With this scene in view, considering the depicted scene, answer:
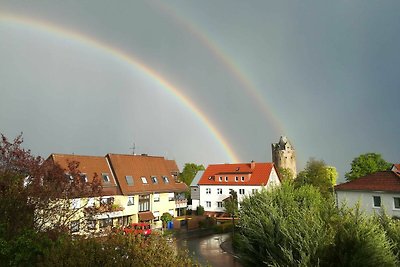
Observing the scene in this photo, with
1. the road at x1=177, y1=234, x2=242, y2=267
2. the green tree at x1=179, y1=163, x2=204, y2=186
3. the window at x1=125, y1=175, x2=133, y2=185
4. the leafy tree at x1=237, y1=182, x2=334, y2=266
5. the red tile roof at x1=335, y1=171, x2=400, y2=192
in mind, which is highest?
the green tree at x1=179, y1=163, x2=204, y2=186

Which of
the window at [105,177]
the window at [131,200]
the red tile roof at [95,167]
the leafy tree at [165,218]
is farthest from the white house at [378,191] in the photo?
the window at [105,177]

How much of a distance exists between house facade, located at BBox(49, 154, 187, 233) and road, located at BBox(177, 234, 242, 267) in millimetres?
9842

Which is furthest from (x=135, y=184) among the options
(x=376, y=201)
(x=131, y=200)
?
(x=376, y=201)

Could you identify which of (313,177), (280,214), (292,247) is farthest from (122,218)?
(313,177)

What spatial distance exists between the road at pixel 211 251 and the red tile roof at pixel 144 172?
11552mm

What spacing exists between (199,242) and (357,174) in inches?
2054

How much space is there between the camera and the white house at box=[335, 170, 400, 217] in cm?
3750

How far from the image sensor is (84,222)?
16000 millimetres

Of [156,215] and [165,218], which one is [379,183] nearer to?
[165,218]

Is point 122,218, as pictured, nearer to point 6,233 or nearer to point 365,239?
point 6,233

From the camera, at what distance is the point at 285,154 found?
13400cm

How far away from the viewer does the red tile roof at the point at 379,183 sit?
37969mm

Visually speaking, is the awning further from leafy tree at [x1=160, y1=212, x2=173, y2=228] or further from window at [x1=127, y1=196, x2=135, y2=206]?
window at [x1=127, y1=196, x2=135, y2=206]

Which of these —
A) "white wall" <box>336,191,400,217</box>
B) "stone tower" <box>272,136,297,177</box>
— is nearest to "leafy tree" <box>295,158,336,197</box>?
"white wall" <box>336,191,400,217</box>
